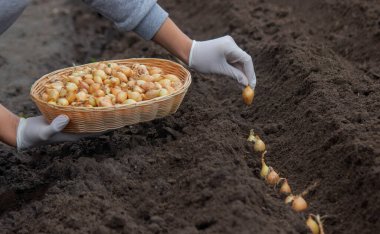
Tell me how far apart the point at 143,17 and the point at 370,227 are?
1.66 meters

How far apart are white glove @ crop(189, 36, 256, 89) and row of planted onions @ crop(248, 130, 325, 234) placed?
0.37 m

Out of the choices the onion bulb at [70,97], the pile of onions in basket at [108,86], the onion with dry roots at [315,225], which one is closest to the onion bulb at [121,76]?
the pile of onions in basket at [108,86]

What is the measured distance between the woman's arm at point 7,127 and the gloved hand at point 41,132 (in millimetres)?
33

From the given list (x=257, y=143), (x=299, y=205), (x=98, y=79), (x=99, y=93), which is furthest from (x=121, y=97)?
(x=299, y=205)

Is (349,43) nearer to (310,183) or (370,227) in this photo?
(310,183)

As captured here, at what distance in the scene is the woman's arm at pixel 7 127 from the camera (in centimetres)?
315

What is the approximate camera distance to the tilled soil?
8.83ft

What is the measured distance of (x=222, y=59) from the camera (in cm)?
360

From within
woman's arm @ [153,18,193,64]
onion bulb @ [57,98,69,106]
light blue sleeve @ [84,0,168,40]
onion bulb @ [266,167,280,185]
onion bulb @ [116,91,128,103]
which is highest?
light blue sleeve @ [84,0,168,40]

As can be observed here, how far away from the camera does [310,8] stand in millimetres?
5711

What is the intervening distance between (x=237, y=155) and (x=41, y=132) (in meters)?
0.97

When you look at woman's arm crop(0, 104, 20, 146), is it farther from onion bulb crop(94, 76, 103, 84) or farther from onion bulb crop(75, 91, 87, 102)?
onion bulb crop(94, 76, 103, 84)

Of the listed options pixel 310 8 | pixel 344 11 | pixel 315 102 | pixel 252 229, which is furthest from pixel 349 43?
pixel 252 229

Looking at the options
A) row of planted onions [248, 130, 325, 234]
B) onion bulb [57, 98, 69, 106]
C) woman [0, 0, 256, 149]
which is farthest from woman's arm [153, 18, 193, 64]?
onion bulb [57, 98, 69, 106]
